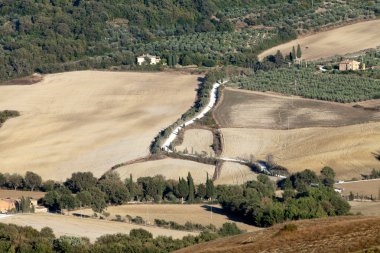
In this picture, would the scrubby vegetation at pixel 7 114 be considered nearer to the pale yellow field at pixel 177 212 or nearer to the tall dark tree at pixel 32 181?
the tall dark tree at pixel 32 181

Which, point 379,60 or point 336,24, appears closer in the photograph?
point 379,60

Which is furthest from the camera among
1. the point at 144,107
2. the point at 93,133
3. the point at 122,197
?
the point at 144,107

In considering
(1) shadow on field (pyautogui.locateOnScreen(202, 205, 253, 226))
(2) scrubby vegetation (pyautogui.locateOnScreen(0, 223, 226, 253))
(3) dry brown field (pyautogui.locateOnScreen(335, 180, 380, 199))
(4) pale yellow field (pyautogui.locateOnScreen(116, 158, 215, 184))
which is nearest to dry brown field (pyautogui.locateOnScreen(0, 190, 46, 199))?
(4) pale yellow field (pyautogui.locateOnScreen(116, 158, 215, 184))

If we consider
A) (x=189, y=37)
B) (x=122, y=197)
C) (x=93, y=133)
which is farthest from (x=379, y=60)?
(x=122, y=197)

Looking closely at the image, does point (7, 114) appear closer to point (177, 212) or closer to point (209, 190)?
point (209, 190)

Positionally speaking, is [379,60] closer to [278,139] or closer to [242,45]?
[242,45]

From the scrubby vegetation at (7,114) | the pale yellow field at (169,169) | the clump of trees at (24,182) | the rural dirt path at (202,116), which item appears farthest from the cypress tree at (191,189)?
the scrubby vegetation at (7,114)
